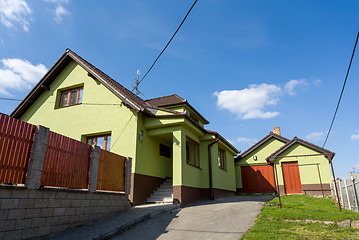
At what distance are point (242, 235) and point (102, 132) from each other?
8.02 metres

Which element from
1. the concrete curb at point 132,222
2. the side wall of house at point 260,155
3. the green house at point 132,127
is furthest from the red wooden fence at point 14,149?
the side wall of house at point 260,155

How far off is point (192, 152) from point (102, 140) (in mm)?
4761

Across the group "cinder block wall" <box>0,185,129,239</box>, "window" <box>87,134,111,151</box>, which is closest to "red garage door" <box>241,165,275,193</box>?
"window" <box>87,134,111,151</box>

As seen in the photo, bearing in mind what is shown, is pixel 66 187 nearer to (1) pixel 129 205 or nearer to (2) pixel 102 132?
(1) pixel 129 205

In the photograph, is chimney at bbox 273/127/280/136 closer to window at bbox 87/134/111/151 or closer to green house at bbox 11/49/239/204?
green house at bbox 11/49/239/204

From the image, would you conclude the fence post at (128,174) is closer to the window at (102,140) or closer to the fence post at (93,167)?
the fence post at (93,167)

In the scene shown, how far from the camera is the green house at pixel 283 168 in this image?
17.3 metres

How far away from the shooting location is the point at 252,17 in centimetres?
807

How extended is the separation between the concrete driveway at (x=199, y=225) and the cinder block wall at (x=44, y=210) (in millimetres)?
1365

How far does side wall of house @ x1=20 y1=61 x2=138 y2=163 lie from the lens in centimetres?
1095

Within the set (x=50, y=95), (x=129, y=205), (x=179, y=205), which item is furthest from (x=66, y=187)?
(x=50, y=95)

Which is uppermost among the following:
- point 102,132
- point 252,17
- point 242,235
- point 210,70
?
point 252,17

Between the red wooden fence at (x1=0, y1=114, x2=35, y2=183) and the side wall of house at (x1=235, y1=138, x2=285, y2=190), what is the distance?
1799 centimetres

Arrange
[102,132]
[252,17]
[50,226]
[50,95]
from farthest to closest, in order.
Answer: [50,95] < [102,132] < [252,17] < [50,226]
